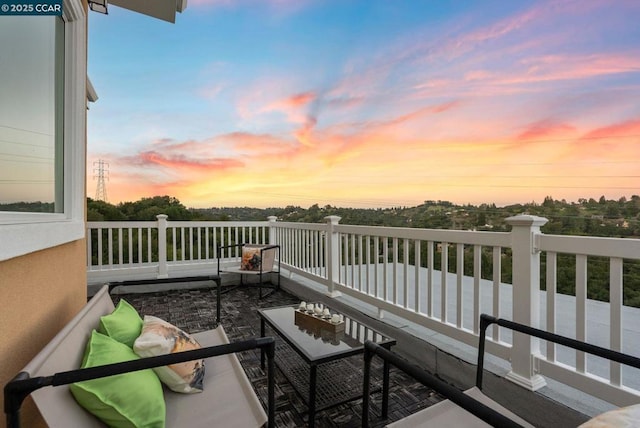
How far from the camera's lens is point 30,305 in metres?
1.20

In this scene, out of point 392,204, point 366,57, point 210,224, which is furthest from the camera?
point 392,204

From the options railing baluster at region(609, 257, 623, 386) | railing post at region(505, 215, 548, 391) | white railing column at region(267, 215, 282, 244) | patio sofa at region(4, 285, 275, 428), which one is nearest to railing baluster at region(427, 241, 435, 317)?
railing post at region(505, 215, 548, 391)

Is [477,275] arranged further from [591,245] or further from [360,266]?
[360,266]

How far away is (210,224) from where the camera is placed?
584 cm

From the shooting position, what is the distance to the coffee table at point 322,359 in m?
1.79

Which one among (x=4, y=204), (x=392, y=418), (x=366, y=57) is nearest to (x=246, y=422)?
(x=392, y=418)

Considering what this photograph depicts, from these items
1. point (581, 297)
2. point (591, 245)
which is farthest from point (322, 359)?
point (591, 245)

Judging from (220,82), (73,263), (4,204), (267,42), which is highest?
(267,42)

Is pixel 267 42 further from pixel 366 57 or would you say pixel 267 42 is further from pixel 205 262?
pixel 205 262

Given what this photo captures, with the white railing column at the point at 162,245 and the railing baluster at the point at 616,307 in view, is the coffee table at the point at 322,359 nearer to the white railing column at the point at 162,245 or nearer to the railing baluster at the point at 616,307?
the railing baluster at the point at 616,307

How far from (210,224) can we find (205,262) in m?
0.76

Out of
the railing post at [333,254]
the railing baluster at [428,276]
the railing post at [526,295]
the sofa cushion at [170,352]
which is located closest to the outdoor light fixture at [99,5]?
the sofa cushion at [170,352]

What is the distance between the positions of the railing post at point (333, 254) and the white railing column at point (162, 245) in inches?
128

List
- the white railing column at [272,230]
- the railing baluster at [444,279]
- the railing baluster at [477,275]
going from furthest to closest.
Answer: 1. the white railing column at [272,230]
2. the railing baluster at [444,279]
3. the railing baluster at [477,275]
